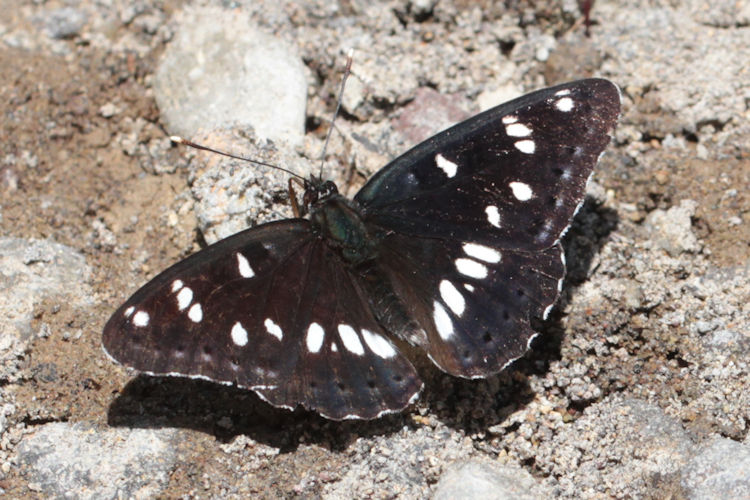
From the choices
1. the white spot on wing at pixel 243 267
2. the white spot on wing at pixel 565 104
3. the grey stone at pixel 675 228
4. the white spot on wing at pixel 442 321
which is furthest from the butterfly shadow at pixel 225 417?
the grey stone at pixel 675 228

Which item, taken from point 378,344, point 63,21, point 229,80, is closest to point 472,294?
point 378,344

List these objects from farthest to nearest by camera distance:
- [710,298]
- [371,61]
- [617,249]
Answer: [371,61] < [617,249] < [710,298]

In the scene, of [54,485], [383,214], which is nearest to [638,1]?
[383,214]

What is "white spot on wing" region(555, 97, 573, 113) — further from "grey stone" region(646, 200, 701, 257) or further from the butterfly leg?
the butterfly leg

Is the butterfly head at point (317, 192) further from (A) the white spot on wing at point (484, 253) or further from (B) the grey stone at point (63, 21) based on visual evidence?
(B) the grey stone at point (63, 21)

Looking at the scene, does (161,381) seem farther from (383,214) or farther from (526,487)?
(526,487)

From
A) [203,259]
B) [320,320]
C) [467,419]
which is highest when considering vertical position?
[203,259]
